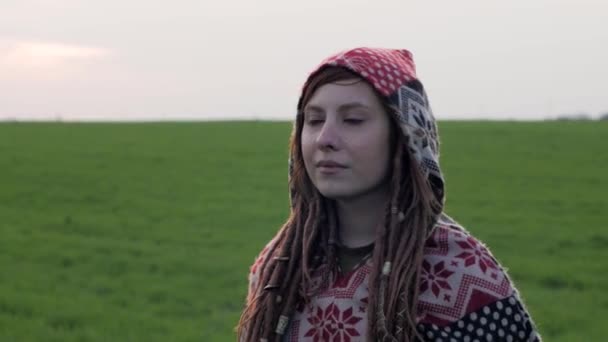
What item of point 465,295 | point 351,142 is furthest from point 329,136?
point 465,295

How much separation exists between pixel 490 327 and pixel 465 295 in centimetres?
10

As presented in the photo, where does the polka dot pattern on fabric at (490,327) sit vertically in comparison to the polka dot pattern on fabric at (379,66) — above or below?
below

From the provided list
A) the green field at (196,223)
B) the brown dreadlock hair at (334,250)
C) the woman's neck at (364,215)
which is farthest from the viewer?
the green field at (196,223)

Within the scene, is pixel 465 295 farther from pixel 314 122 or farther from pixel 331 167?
pixel 314 122

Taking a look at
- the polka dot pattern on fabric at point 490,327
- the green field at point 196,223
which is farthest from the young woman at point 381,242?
the green field at point 196,223

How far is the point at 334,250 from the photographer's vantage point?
2637 mm

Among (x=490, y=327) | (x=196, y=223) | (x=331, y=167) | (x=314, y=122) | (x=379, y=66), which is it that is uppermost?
(x=379, y=66)

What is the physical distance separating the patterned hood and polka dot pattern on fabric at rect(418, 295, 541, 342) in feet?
1.04

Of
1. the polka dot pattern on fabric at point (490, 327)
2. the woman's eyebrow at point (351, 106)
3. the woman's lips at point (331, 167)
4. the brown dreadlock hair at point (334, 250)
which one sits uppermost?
the woman's eyebrow at point (351, 106)

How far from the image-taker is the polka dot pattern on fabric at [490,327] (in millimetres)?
2488

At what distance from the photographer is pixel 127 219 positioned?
1494 cm

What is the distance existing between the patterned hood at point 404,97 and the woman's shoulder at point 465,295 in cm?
15

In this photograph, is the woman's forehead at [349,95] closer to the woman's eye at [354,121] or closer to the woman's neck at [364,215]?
the woman's eye at [354,121]

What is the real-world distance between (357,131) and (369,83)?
13cm
